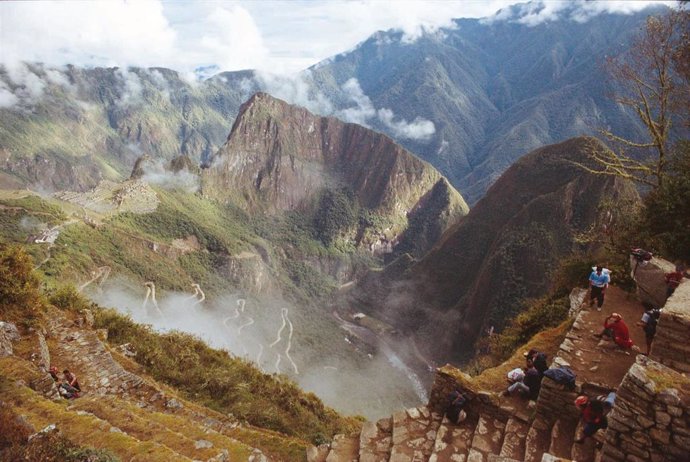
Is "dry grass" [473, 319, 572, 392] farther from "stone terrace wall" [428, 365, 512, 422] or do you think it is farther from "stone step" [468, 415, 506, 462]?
"stone step" [468, 415, 506, 462]

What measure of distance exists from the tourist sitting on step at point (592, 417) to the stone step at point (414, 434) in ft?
10.5

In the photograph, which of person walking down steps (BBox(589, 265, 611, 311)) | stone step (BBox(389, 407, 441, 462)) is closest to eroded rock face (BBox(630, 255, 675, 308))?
person walking down steps (BBox(589, 265, 611, 311))

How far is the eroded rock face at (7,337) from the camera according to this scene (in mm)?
10375

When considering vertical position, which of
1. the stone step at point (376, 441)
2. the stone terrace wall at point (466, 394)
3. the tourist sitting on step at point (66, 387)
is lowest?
the tourist sitting on step at point (66, 387)

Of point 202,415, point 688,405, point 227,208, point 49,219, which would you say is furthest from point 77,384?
point 227,208

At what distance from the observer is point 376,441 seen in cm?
966

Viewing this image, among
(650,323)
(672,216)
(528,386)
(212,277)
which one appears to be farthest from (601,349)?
(212,277)

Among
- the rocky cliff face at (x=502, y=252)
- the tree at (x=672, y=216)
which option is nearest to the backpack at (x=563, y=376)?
the tree at (x=672, y=216)

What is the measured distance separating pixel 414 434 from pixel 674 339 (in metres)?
5.95

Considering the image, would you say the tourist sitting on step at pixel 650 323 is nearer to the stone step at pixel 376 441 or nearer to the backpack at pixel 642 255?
the backpack at pixel 642 255

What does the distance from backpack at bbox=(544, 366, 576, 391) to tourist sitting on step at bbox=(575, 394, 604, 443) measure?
0.52m

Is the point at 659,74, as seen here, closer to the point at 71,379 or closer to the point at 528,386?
the point at 528,386

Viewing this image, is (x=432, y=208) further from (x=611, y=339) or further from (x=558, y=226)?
(x=611, y=339)

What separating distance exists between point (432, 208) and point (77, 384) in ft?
558
